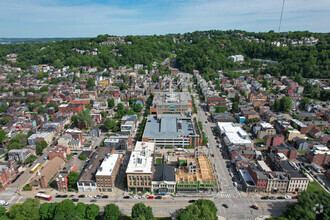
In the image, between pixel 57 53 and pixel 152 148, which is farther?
pixel 57 53

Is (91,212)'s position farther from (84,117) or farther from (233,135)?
(233,135)

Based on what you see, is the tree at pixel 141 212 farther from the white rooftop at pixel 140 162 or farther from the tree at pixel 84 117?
the tree at pixel 84 117

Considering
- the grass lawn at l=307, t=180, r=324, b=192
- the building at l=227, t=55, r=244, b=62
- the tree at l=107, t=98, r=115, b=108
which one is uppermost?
the building at l=227, t=55, r=244, b=62

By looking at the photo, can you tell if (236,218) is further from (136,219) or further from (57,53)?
(57,53)

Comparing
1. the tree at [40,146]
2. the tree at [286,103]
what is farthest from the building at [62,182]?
the tree at [286,103]

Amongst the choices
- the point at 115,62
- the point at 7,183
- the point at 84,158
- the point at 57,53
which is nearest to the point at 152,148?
the point at 84,158

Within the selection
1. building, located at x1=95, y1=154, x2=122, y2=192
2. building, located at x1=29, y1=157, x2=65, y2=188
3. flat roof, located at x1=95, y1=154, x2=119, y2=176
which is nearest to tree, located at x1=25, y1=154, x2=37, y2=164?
building, located at x1=29, y1=157, x2=65, y2=188

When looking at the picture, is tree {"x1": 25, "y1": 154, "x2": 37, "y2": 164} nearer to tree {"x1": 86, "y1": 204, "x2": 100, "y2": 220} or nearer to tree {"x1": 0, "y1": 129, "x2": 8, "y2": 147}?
tree {"x1": 0, "y1": 129, "x2": 8, "y2": 147}
